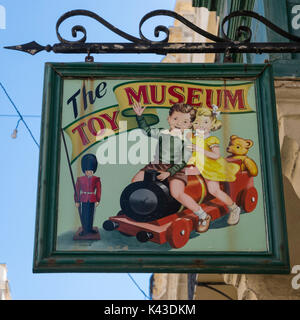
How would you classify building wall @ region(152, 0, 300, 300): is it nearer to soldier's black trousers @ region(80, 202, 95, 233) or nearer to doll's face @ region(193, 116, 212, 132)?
doll's face @ region(193, 116, 212, 132)

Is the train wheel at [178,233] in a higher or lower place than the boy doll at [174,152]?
lower

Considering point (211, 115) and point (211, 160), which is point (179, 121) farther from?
point (211, 160)

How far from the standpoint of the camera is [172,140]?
5336 mm

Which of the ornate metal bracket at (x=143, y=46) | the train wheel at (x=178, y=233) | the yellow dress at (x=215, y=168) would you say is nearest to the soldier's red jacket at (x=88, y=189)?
the train wheel at (x=178, y=233)

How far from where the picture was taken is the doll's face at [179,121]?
5.39 metres

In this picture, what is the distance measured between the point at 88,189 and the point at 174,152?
0.75 m

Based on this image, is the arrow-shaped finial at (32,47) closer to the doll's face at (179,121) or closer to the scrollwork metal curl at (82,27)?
the scrollwork metal curl at (82,27)

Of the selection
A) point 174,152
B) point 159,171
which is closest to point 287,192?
point 174,152

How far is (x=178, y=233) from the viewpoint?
4941 mm

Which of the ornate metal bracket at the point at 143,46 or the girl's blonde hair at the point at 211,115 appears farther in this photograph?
the ornate metal bracket at the point at 143,46

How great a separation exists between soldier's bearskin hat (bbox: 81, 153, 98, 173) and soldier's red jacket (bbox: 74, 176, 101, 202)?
8cm

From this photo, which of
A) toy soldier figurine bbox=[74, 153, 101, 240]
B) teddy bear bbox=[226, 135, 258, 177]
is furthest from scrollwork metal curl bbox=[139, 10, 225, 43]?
toy soldier figurine bbox=[74, 153, 101, 240]
